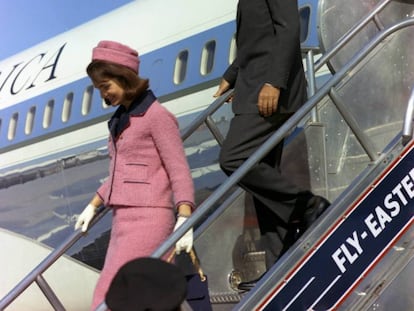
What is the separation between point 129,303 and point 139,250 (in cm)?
136

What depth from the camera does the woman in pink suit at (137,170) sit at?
3434 millimetres

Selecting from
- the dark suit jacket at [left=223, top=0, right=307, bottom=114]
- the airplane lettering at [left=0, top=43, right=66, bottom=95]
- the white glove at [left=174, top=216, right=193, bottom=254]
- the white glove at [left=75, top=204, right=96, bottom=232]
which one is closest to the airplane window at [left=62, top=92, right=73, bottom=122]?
the airplane lettering at [left=0, top=43, right=66, bottom=95]

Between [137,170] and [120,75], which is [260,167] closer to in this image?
[137,170]

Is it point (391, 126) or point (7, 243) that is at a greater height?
point (391, 126)

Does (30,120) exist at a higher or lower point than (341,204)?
lower

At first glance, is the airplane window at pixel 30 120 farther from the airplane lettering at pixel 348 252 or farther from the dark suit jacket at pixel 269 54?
the airplane lettering at pixel 348 252

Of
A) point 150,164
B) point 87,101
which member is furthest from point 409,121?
point 87,101

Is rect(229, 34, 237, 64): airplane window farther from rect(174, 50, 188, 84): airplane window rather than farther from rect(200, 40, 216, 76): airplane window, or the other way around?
rect(174, 50, 188, 84): airplane window

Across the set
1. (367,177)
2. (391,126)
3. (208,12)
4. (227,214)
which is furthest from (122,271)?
(208,12)

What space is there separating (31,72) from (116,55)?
792 centimetres

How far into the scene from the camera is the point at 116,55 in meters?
3.55

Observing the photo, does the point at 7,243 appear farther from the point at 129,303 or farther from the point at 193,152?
the point at 129,303

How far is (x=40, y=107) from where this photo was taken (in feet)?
34.7

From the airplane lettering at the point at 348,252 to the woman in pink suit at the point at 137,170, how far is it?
79 cm
